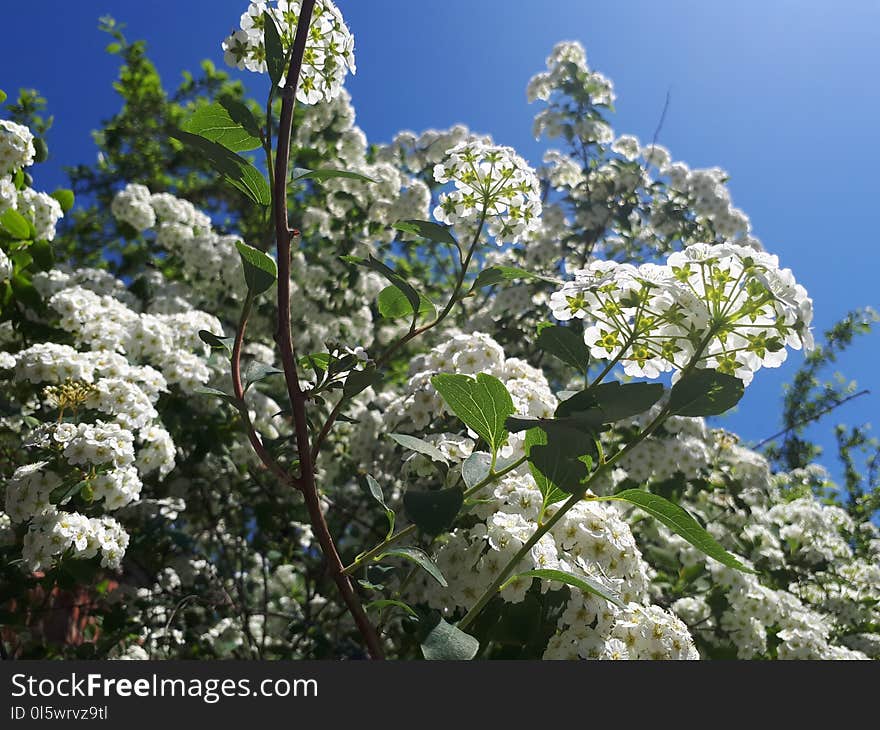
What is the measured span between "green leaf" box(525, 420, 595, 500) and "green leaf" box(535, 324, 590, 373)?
6.7 inches

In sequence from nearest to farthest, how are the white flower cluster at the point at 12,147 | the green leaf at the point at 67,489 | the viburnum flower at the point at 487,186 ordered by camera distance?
the viburnum flower at the point at 487,186 < the green leaf at the point at 67,489 < the white flower cluster at the point at 12,147

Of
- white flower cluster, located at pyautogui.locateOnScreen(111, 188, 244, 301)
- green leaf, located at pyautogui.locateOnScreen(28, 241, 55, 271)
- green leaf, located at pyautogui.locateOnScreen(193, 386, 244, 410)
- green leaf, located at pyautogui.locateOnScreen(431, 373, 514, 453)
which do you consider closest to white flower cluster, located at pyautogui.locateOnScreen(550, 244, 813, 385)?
green leaf, located at pyautogui.locateOnScreen(431, 373, 514, 453)

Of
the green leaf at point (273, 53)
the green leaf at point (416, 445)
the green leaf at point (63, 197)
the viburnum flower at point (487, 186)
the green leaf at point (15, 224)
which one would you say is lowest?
the green leaf at point (416, 445)

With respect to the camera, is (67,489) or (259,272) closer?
(259,272)

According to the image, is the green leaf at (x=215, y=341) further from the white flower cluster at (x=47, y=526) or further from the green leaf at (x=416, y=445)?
the white flower cluster at (x=47, y=526)

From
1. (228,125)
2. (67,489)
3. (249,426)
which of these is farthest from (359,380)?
(67,489)

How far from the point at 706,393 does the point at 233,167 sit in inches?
36.4

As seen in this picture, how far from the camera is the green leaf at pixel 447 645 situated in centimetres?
126

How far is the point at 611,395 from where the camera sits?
124cm

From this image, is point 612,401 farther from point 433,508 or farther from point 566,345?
point 433,508

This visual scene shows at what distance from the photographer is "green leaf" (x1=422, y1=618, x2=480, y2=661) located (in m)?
1.26

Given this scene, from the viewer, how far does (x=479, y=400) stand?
1428 millimetres

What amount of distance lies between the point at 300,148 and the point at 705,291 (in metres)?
5.03

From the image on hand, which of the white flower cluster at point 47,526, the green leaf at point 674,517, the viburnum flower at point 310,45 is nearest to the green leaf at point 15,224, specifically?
the white flower cluster at point 47,526
